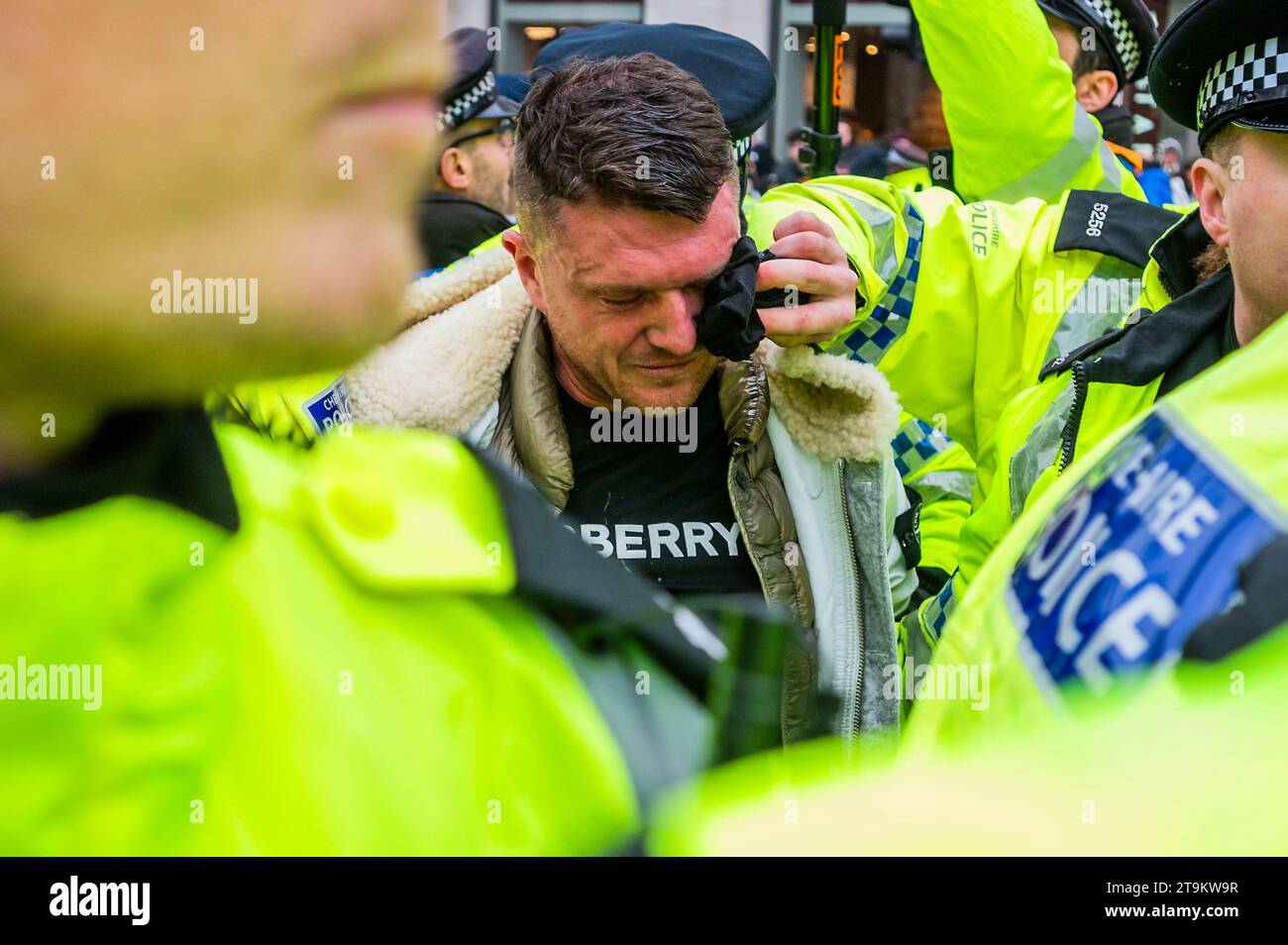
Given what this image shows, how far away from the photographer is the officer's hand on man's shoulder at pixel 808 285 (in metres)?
2.02

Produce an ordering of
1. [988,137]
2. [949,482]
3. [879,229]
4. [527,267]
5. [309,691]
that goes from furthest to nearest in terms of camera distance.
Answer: [988,137] < [949,482] < [879,229] < [527,267] < [309,691]

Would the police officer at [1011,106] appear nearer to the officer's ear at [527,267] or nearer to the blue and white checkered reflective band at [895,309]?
the blue and white checkered reflective band at [895,309]

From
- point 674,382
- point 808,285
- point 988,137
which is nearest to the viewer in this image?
point 808,285

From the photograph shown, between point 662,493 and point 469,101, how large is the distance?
8.37ft

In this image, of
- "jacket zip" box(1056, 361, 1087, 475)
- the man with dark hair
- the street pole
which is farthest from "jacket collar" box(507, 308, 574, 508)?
the street pole

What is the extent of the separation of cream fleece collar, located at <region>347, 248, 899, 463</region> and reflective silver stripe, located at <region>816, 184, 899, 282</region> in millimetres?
394

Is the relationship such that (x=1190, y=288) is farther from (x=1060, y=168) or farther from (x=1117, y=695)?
(x=1117, y=695)

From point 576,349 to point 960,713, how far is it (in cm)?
146

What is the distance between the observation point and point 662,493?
2205 mm

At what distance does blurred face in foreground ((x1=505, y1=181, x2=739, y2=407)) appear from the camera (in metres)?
2.04

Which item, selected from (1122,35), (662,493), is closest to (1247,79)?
(662,493)

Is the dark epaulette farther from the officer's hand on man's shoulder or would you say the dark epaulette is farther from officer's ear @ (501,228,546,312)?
officer's ear @ (501,228,546,312)

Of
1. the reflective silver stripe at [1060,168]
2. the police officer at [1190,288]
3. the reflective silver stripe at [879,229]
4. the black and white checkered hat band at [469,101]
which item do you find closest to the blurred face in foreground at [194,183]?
the police officer at [1190,288]
